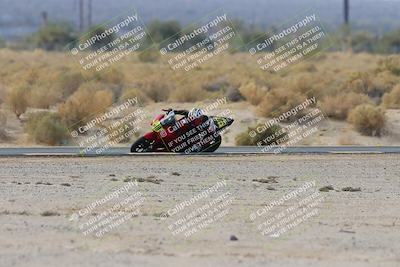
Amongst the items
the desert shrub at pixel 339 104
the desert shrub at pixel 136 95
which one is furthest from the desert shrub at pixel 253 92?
the desert shrub at pixel 136 95

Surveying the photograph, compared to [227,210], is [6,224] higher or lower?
higher

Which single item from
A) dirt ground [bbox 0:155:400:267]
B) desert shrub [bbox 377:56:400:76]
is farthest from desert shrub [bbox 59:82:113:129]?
desert shrub [bbox 377:56:400:76]

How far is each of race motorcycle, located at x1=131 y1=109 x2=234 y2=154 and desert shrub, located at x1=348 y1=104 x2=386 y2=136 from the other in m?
10.3

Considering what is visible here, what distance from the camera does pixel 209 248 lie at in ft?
50.3

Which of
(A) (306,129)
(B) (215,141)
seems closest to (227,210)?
(B) (215,141)

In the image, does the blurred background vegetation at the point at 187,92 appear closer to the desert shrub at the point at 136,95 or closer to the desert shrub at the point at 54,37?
the desert shrub at the point at 136,95

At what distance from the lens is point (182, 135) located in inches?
1189

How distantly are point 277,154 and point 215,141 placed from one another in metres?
1.78

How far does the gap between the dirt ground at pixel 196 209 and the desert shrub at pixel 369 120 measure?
369 inches

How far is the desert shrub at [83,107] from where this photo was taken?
135ft

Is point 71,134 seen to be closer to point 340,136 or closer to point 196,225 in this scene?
point 340,136

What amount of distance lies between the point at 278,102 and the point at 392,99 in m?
5.76

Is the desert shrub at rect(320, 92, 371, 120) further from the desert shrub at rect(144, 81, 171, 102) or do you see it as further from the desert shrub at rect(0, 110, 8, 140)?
the desert shrub at rect(0, 110, 8, 140)

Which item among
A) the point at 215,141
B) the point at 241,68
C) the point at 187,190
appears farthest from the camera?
the point at 241,68
